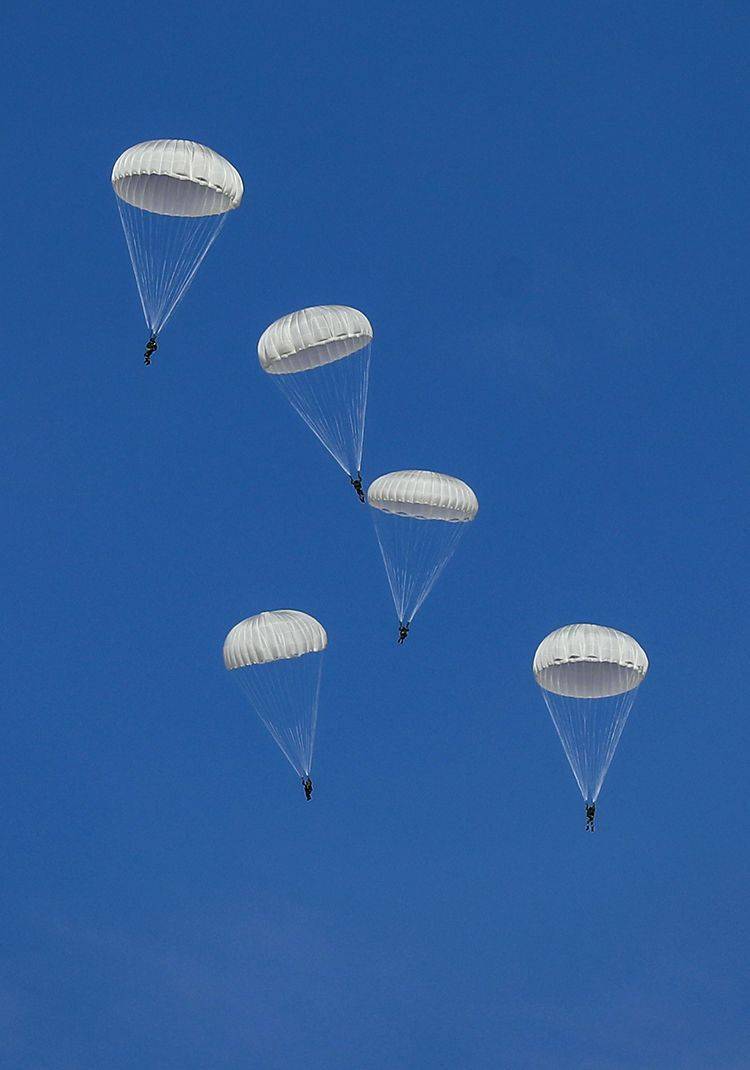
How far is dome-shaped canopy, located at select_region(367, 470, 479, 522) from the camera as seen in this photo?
72.4 metres

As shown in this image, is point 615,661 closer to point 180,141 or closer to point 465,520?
point 465,520

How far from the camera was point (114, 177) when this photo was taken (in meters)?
69.3

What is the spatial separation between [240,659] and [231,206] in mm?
12194

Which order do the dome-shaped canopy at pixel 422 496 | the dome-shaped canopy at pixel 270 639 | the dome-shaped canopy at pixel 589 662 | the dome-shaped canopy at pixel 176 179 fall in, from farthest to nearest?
the dome-shaped canopy at pixel 422 496 → the dome-shaped canopy at pixel 270 639 → the dome-shaped canopy at pixel 589 662 → the dome-shaped canopy at pixel 176 179

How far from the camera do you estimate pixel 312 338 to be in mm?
70500

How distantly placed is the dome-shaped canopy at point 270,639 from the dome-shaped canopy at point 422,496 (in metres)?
4.01

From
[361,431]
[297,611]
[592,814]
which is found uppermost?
[361,431]

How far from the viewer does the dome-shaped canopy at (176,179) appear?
223 ft

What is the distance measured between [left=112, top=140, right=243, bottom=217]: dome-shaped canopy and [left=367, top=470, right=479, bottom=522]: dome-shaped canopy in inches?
345

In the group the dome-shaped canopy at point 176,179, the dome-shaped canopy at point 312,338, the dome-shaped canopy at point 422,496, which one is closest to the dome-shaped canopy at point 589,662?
the dome-shaped canopy at point 422,496

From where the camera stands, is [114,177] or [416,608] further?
[416,608]

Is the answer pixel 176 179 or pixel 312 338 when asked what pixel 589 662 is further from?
pixel 176 179

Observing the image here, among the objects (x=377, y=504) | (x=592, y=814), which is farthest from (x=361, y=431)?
(x=592, y=814)

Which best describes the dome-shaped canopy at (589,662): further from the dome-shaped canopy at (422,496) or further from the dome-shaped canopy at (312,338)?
the dome-shaped canopy at (312,338)
